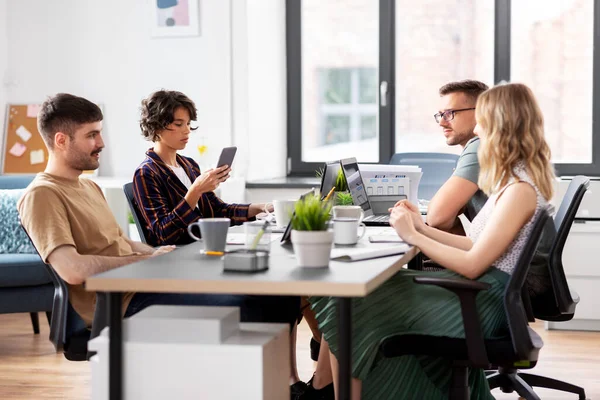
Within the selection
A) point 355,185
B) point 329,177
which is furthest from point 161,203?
point 355,185

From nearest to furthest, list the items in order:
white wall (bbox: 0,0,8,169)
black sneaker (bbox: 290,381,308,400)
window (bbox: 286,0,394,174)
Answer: black sneaker (bbox: 290,381,308,400)
white wall (bbox: 0,0,8,169)
window (bbox: 286,0,394,174)

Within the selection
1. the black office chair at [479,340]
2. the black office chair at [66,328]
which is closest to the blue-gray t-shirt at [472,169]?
the black office chair at [479,340]

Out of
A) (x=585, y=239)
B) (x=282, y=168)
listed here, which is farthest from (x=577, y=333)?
(x=282, y=168)

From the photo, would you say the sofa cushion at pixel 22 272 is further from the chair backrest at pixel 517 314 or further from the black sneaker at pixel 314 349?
the chair backrest at pixel 517 314

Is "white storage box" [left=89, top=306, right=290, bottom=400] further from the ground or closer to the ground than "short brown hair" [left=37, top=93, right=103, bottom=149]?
closer to the ground

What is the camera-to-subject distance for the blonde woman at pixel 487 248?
2.46 m

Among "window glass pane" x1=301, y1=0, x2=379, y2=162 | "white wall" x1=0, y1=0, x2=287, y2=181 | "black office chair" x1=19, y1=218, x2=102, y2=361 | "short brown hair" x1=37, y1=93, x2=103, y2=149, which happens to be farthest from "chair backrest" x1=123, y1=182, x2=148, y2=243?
"window glass pane" x1=301, y1=0, x2=379, y2=162

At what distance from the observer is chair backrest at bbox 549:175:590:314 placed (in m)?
3.08

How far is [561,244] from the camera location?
319cm

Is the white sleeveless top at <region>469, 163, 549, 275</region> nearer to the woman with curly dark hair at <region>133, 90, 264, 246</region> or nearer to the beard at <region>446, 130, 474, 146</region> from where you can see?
the beard at <region>446, 130, 474, 146</region>

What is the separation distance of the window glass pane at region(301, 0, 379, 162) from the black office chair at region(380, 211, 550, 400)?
3295mm

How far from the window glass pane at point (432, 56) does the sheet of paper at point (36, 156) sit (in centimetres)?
226

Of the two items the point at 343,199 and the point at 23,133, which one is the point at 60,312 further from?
the point at 23,133

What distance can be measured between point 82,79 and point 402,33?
205cm
